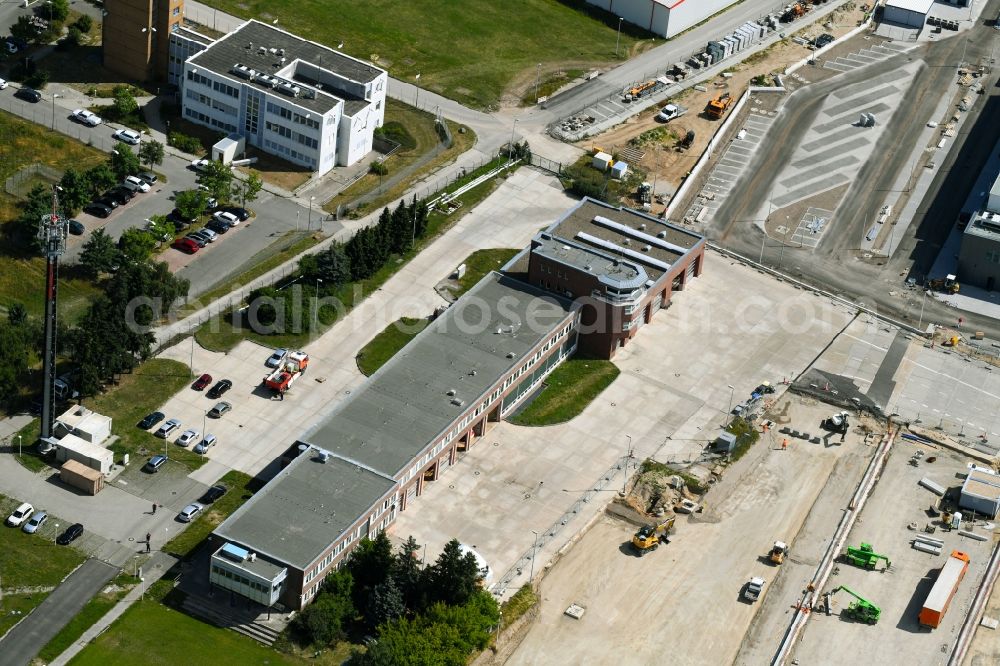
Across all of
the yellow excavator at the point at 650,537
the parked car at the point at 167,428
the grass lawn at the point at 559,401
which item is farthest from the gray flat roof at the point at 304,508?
the grass lawn at the point at 559,401

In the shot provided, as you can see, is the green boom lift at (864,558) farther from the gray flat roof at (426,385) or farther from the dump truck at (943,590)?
the gray flat roof at (426,385)


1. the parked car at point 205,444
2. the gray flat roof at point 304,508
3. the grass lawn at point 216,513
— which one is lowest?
the grass lawn at point 216,513

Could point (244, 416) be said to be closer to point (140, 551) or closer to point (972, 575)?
point (140, 551)

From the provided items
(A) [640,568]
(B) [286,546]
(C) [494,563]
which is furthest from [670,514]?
(B) [286,546]

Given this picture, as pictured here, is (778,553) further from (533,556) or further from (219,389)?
(219,389)

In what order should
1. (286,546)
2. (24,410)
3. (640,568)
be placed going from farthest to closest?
(24,410), (640,568), (286,546)

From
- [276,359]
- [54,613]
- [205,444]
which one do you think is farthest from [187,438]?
[54,613]
